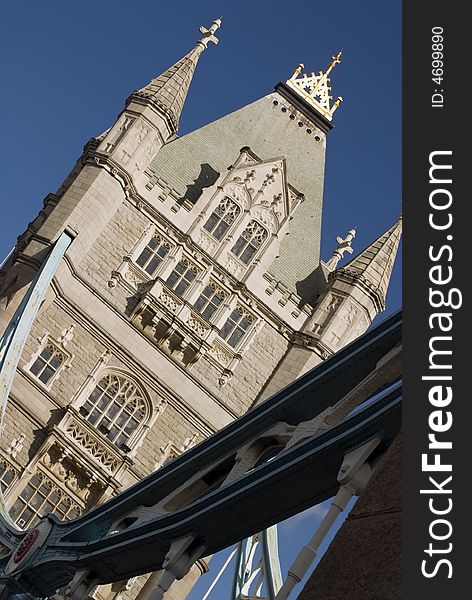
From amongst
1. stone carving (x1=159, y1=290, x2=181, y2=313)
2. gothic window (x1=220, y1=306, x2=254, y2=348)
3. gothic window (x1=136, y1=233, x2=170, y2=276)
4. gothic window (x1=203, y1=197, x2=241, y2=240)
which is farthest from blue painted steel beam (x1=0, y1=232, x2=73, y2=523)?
gothic window (x1=203, y1=197, x2=241, y2=240)

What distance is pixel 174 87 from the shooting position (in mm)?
38219

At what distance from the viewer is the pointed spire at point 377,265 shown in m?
37.7

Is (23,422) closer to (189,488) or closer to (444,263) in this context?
(189,488)

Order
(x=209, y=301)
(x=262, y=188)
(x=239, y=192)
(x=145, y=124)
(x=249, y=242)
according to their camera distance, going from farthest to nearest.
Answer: (x=262, y=188)
(x=239, y=192)
(x=249, y=242)
(x=145, y=124)
(x=209, y=301)

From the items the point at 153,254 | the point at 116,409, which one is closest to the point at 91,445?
the point at 116,409

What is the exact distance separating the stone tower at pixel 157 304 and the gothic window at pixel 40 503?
0.12 feet

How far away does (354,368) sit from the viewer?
1374 centimetres

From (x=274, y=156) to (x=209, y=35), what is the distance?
4728 millimetres

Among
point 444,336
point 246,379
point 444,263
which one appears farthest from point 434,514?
point 246,379

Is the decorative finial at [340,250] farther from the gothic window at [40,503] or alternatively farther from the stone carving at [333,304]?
the gothic window at [40,503]

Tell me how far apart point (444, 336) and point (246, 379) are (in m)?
27.4

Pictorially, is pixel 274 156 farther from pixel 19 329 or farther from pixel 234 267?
pixel 19 329

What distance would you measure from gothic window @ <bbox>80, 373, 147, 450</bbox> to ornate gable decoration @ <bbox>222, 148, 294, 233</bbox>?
792cm

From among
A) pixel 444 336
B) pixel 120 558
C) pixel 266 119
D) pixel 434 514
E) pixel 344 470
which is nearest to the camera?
pixel 434 514
